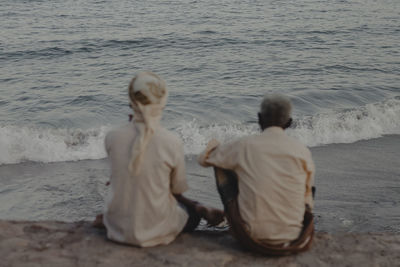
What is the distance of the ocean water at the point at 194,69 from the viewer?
8.27m

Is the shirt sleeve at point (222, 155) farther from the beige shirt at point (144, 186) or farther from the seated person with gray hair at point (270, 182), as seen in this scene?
the beige shirt at point (144, 186)

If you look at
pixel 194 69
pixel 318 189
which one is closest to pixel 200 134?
pixel 318 189

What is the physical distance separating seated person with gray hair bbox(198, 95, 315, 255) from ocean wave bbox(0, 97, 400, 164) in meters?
4.00

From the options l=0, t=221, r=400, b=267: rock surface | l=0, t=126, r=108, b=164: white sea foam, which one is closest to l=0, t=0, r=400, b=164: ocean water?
l=0, t=126, r=108, b=164: white sea foam

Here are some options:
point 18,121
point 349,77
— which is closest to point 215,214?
point 18,121

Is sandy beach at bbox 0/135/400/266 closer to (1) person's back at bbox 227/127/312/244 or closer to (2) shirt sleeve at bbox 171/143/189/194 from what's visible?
(1) person's back at bbox 227/127/312/244

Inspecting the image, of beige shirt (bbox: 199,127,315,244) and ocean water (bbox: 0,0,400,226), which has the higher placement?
beige shirt (bbox: 199,127,315,244)

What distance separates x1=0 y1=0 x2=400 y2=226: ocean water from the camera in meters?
8.27

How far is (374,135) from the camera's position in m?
8.04

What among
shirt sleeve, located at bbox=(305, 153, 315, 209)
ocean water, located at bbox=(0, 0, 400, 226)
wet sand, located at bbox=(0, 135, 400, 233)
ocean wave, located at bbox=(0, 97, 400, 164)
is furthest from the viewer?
ocean water, located at bbox=(0, 0, 400, 226)

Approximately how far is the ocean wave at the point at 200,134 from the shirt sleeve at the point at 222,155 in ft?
12.8

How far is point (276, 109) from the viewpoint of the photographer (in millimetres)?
3051

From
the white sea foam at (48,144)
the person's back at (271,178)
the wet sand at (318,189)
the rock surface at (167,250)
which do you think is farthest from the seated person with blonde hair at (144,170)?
the white sea foam at (48,144)

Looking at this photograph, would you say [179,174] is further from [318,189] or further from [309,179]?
[318,189]
